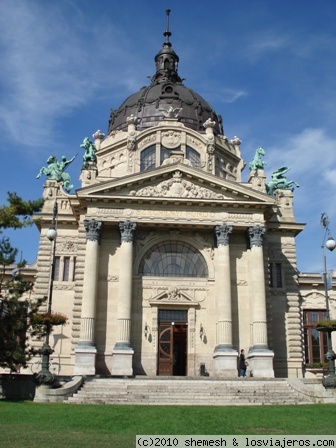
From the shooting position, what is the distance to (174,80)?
2429 inches

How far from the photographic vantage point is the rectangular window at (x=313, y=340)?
4481 cm

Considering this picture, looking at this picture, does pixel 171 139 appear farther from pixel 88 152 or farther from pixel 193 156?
pixel 88 152

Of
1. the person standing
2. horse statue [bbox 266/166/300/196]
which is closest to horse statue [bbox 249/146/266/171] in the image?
horse statue [bbox 266/166/300/196]

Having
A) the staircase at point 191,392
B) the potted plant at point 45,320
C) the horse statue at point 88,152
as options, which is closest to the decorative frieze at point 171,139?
the horse statue at point 88,152

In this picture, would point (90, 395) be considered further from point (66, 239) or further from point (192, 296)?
point (66, 239)

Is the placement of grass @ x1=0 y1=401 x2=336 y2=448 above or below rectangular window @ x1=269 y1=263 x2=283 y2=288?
below

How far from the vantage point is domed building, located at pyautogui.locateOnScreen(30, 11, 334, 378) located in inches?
1425

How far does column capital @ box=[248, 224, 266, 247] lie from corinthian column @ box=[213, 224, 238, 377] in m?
1.60

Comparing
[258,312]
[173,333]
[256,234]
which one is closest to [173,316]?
[173,333]

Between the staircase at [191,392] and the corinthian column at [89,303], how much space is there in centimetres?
479

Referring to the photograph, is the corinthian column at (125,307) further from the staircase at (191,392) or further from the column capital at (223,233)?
the column capital at (223,233)

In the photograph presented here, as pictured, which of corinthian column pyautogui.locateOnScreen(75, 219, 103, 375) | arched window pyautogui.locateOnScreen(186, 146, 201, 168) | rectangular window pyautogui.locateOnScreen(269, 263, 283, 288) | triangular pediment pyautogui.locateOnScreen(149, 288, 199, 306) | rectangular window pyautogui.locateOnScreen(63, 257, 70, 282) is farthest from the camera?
arched window pyautogui.locateOnScreen(186, 146, 201, 168)

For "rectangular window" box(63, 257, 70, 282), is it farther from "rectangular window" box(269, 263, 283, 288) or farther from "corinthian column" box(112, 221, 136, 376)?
"rectangular window" box(269, 263, 283, 288)

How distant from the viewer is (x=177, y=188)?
128 feet
